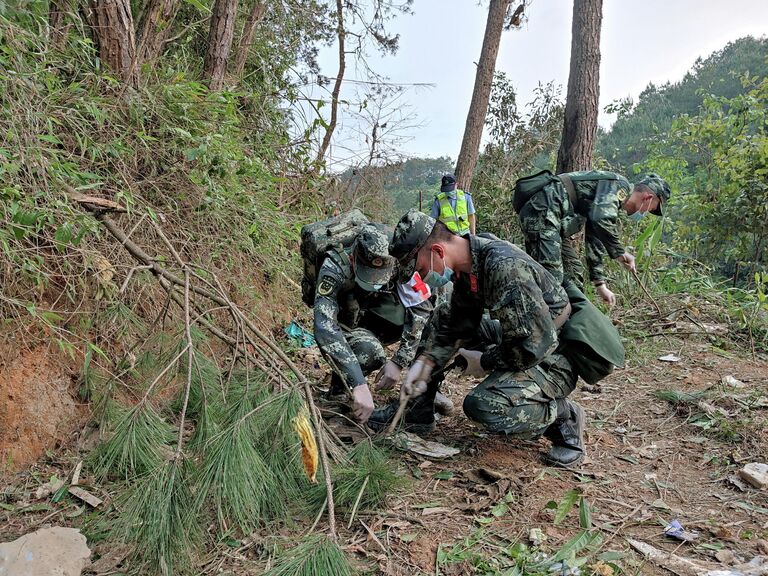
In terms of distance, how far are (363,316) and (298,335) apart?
1132 millimetres

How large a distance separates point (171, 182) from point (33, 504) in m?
1.98

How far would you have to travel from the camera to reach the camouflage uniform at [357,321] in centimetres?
269

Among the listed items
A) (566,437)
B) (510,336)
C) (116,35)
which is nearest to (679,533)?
(566,437)

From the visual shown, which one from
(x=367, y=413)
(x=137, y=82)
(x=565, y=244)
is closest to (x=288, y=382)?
(x=367, y=413)

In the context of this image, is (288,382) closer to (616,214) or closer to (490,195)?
(616,214)

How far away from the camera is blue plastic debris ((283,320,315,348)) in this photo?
4273 mm

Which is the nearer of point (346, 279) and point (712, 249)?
point (346, 279)

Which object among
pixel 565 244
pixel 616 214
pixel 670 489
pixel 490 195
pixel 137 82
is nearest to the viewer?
pixel 670 489

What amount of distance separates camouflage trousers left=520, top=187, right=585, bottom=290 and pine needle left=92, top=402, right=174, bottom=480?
2711 millimetres

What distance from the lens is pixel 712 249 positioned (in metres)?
7.53

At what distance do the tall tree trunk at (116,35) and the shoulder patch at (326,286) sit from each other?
170 centimetres

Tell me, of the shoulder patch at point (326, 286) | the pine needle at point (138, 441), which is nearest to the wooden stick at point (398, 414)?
the shoulder patch at point (326, 286)

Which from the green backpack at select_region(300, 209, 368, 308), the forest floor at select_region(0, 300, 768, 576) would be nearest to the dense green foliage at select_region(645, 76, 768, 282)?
the forest floor at select_region(0, 300, 768, 576)

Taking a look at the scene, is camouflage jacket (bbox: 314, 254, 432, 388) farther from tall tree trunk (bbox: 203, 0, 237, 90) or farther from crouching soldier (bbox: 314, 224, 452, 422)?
tall tree trunk (bbox: 203, 0, 237, 90)
